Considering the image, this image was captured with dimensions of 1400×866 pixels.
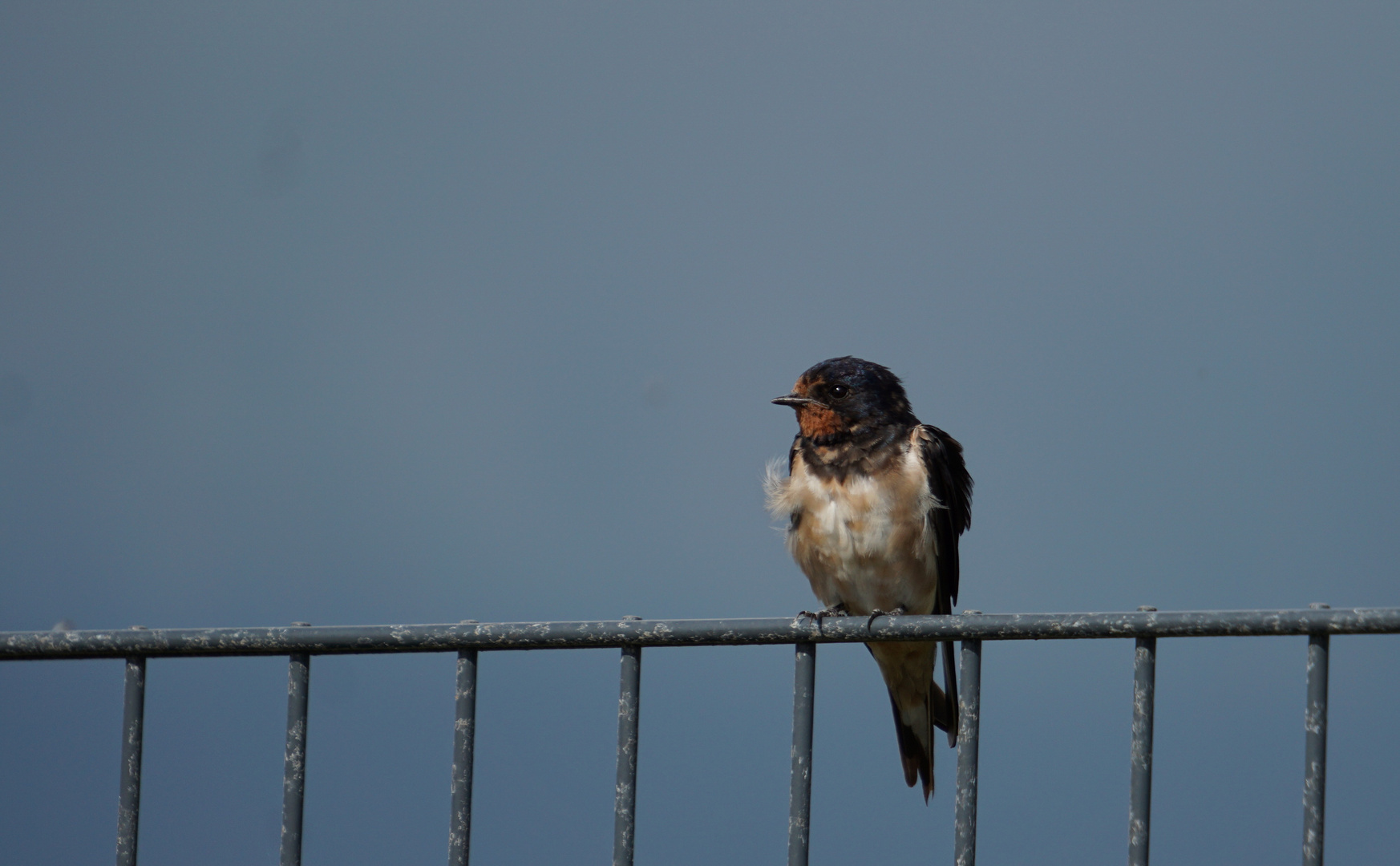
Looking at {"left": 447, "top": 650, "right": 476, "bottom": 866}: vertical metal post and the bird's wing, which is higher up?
the bird's wing

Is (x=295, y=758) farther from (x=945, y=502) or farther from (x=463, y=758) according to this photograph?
(x=945, y=502)

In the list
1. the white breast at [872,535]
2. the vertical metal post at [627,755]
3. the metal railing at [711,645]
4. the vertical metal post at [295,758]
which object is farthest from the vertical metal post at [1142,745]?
the white breast at [872,535]

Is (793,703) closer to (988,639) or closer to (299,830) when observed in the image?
(988,639)

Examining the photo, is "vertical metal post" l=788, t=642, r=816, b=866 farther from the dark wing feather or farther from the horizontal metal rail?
the dark wing feather

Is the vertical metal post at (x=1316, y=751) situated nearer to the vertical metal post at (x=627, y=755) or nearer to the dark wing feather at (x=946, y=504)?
the vertical metal post at (x=627, y=755)

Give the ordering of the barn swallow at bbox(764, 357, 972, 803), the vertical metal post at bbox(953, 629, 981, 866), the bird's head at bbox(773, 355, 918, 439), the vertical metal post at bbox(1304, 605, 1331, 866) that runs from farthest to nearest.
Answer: the bird's head at bbox(773, 355, 918, 439) → the barn swallow at bbox(764, 357, 972, 803) → the vertical metal post at bbox(953, 629, 981, 866) → the vertical metal post at bbox(1304, 605, 1331, 866)

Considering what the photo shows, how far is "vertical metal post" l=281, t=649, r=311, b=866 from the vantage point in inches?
88.4

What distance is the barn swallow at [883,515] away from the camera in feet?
13.4

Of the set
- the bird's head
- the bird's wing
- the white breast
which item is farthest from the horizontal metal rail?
the bird's head

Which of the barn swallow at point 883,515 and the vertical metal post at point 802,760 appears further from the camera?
the barn swallow at point 883,515

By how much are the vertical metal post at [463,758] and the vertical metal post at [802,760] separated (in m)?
0.53

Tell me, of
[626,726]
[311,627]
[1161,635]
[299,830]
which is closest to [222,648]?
[311,627]

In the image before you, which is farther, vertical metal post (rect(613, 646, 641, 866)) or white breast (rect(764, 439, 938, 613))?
white breast (rect(764, 439, 938, 613))

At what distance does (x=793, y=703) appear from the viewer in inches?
86.5
